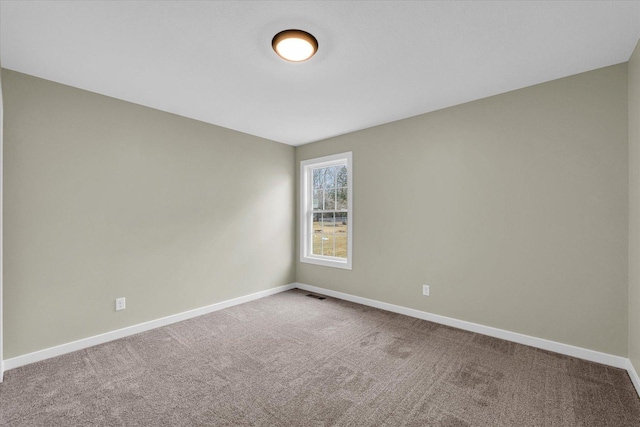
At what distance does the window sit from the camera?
14.6 feet

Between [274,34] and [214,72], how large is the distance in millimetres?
798

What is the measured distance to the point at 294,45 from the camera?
2.08m

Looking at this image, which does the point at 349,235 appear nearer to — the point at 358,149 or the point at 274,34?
the point at 358,149

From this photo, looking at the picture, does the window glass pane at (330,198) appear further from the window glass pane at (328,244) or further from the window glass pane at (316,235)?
the window glass pane at (328,244)

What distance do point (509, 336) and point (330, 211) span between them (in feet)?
9.25

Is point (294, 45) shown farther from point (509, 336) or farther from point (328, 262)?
point (509, 336)

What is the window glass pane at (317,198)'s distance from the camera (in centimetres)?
492

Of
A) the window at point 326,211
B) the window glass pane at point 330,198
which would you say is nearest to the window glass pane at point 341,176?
the window at point 326,211

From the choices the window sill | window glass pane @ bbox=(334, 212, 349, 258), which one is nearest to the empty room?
the window sill

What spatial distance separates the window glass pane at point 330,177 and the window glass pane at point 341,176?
8 centimetres

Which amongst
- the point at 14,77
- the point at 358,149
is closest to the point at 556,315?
the point at 358,149

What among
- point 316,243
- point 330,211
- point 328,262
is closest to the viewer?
point 328,262

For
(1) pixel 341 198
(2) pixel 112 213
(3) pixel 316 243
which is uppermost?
(1) pixel 341 198

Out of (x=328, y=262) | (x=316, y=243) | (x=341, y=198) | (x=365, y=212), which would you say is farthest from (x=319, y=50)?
(x=316, y=243)
